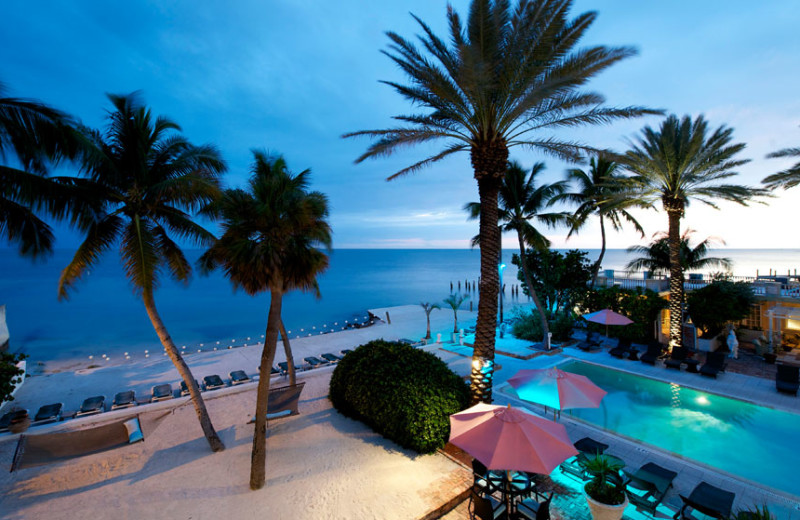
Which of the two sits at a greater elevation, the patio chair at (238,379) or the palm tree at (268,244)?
the palm tree at (268,244)

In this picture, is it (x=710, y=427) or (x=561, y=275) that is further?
(x=561, y=275)

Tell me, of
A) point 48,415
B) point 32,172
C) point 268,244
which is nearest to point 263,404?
point 268,244

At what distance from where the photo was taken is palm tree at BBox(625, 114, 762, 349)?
14.2 m

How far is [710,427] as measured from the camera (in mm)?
9320

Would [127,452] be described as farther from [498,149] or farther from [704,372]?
[704,372]

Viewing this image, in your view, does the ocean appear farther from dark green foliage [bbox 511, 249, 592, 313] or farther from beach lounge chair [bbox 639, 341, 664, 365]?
beach lounge chair [bbox 639, 341, 664, 365]

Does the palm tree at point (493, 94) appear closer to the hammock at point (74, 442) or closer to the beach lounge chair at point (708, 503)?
the beach lounge chair at point (708, 503)

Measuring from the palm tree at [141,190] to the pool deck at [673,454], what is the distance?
803 cm

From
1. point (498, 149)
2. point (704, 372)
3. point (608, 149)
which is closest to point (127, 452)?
point (498, 149)

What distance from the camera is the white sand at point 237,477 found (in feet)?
20.4

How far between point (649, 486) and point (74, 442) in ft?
40.0

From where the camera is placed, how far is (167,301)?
60.1m

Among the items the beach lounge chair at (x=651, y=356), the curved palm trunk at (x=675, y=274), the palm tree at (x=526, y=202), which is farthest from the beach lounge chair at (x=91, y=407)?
the curved palm trunk at (x=675, y=274)

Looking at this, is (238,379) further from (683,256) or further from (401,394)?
(683,256)
